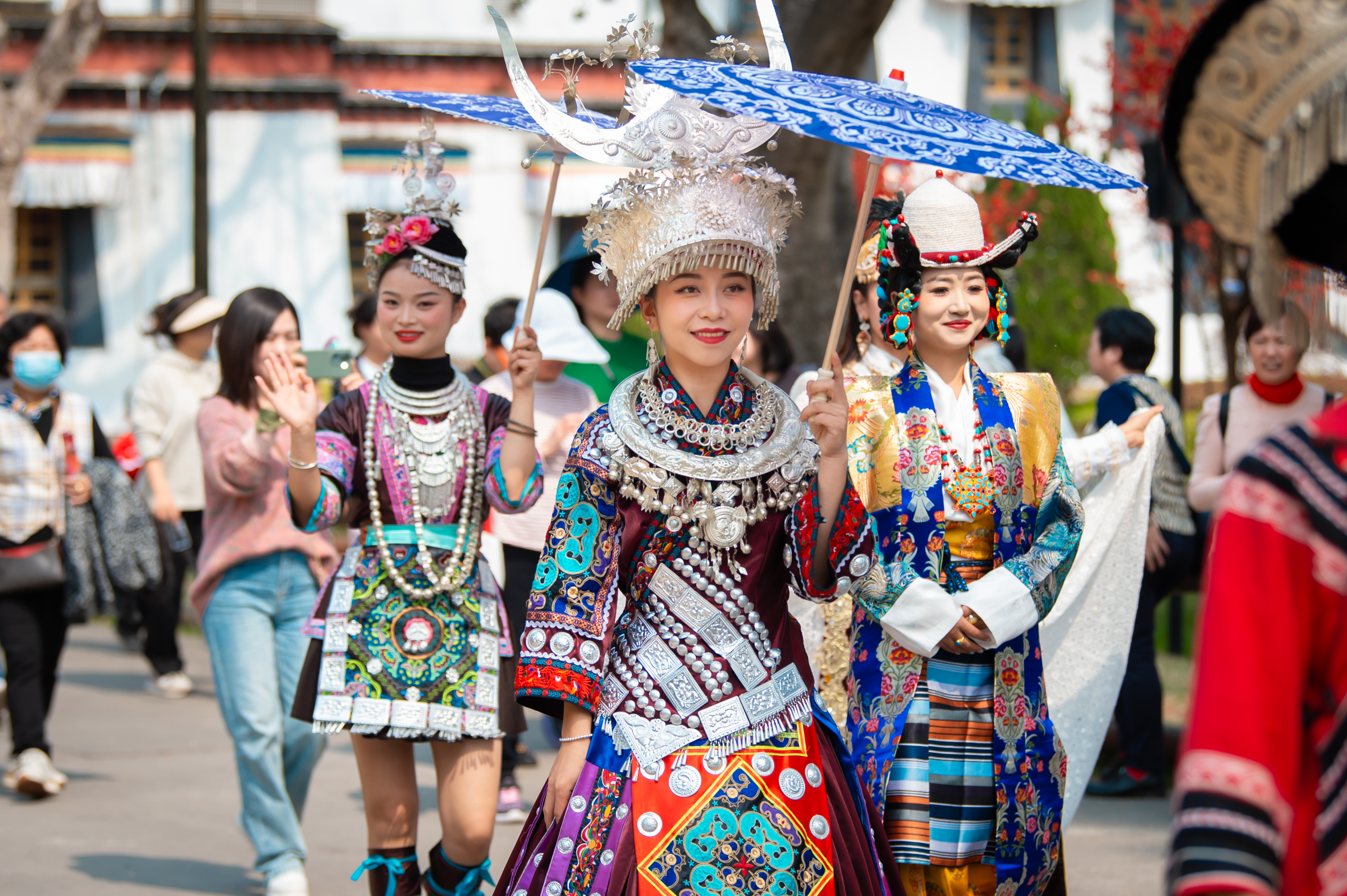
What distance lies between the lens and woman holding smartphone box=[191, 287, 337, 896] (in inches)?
199

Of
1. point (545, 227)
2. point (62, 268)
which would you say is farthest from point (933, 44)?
point (545, 227)

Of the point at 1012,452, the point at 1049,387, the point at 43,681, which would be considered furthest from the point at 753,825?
the point at 43,681

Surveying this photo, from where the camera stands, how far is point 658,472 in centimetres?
317

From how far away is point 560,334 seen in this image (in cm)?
645

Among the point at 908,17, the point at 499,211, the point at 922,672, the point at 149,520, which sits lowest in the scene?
the point at 922,672

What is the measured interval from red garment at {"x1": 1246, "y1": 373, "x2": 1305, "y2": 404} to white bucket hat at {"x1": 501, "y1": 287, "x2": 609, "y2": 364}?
2.78 m

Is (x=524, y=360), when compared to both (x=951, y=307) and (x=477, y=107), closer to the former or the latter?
(x=477, y=107)

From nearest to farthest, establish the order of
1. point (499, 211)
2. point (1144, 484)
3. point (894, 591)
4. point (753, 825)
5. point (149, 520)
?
1. point (753, 825)
2. point (894, 591)
3. point (1144, 484)
4. point (149, 520)
5. point (499, 211)

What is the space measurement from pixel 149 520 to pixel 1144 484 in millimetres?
5427

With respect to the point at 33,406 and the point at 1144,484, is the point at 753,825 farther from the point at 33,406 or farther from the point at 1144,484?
the point at 33,406

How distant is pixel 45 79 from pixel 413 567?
10884mm

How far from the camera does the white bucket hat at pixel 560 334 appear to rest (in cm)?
636

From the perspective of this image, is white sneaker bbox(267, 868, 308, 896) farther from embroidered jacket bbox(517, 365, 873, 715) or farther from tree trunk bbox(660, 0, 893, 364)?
tree trunk bbox(660, 0, 893, 364)

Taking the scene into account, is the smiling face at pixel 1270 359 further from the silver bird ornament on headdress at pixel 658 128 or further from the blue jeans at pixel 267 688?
the blue jeans at pixel 267 688
